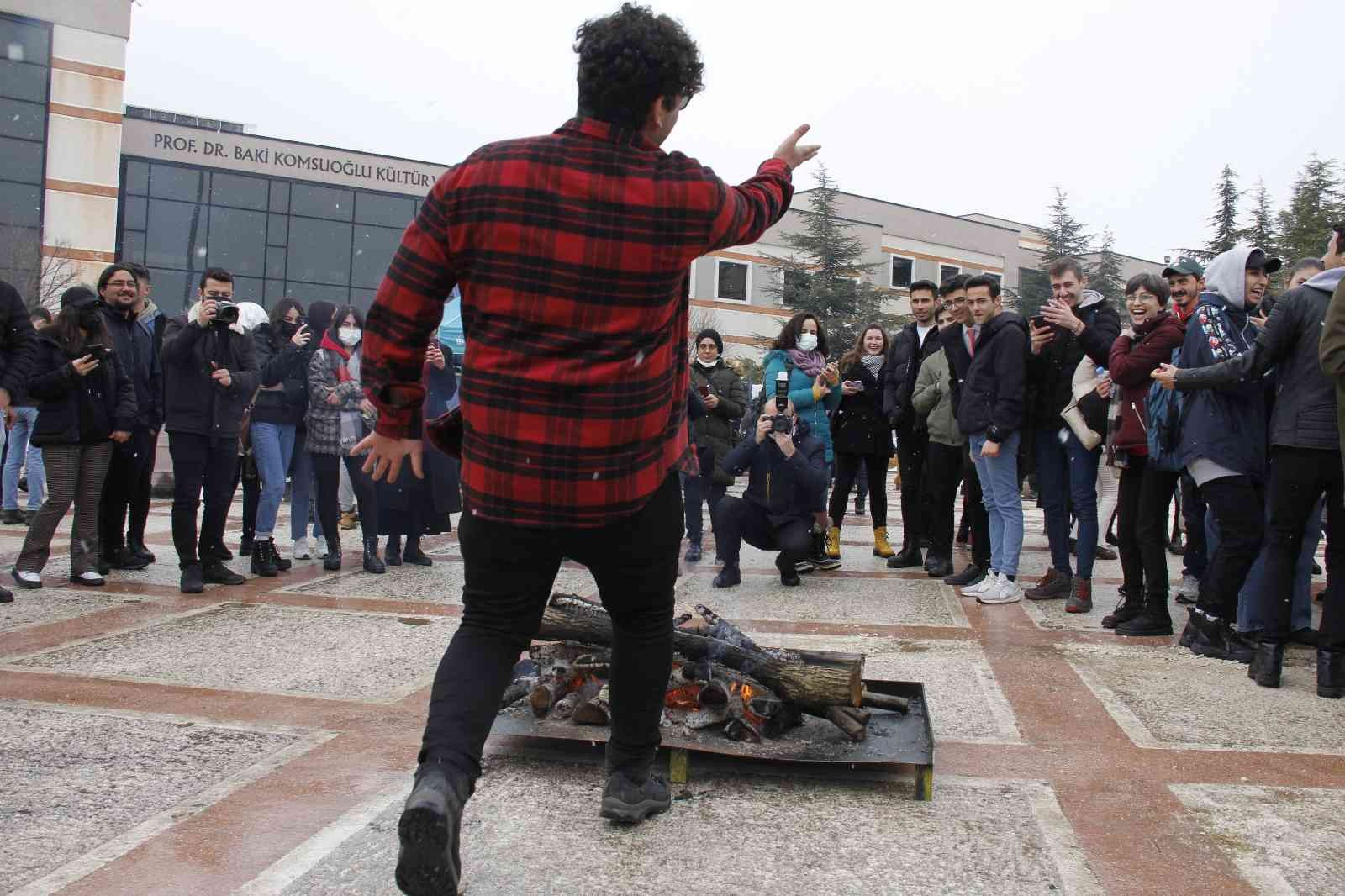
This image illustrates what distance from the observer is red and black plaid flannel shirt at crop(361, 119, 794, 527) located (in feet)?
7.70

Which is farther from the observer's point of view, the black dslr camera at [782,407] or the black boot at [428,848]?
the black dslr camera at [782,407]

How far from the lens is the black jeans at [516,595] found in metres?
2.37

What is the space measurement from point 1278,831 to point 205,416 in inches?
241

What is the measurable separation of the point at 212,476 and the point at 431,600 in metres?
1.67

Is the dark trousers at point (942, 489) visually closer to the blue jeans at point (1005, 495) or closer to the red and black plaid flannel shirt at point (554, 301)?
the blue jeans at point (1005, 495)

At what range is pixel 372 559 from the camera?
25.2 ft

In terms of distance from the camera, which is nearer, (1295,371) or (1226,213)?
(1295,371)

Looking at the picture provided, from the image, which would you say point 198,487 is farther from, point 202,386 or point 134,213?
point 134,213

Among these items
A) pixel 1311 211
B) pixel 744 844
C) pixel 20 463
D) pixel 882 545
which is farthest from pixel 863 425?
pixel 1311 211

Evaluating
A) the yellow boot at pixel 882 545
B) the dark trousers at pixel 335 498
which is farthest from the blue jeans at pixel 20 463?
the yellow boot at pixel 882 545

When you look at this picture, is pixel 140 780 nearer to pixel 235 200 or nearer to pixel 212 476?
pixel 212 476

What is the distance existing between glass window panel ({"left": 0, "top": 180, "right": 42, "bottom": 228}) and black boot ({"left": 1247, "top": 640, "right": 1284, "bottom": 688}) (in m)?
32.1

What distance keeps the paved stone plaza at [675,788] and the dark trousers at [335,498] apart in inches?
83.4

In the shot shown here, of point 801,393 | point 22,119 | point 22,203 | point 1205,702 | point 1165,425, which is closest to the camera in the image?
point 1205,702
